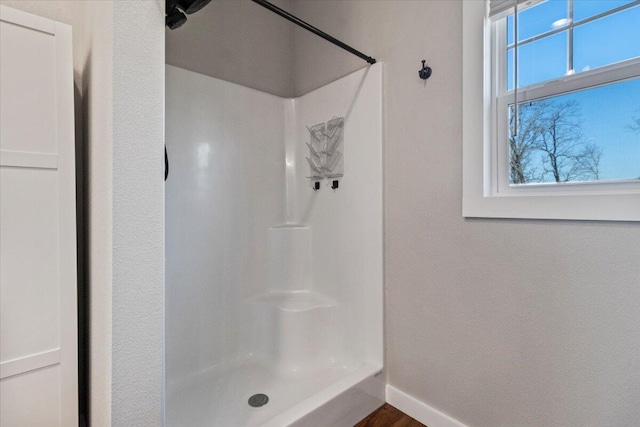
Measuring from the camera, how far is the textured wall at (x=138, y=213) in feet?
2.55

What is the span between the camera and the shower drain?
5.19 feet

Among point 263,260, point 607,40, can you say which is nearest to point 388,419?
point 263,260

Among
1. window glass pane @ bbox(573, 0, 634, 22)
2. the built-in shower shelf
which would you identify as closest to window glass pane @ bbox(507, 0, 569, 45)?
window glass pane @ bbox(573, 0, 634, 22)

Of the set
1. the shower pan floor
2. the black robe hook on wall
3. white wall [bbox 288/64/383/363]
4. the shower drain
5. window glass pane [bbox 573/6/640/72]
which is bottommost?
the shower drain

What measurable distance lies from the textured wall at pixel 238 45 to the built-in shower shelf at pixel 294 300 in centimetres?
153

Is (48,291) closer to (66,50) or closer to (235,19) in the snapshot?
(66,50)

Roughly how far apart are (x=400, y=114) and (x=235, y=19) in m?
1.39

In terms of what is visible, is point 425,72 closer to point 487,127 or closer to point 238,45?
point 487,127

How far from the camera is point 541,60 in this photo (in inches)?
46.4

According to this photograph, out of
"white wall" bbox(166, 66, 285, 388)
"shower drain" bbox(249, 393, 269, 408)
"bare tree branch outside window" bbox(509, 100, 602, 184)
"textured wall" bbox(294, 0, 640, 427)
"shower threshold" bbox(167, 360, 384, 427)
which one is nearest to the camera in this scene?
"textured wall" bbox(294, 0, 640, 427)

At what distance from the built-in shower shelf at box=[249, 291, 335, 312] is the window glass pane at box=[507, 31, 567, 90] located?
5.09 ft

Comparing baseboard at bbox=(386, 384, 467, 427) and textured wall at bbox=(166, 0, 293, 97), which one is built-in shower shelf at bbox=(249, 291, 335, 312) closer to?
baseboard at bbox=(386, 384, 467, 427)

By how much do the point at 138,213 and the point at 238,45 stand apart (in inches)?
67.0

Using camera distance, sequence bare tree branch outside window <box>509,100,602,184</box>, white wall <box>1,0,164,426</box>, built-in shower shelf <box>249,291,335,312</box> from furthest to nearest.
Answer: built-in shower shelf <box>249,291,335,312</box> → bare tree branch outside window <box>509,100,602,184</box> → white wall <box>1,0,164,426</box>
